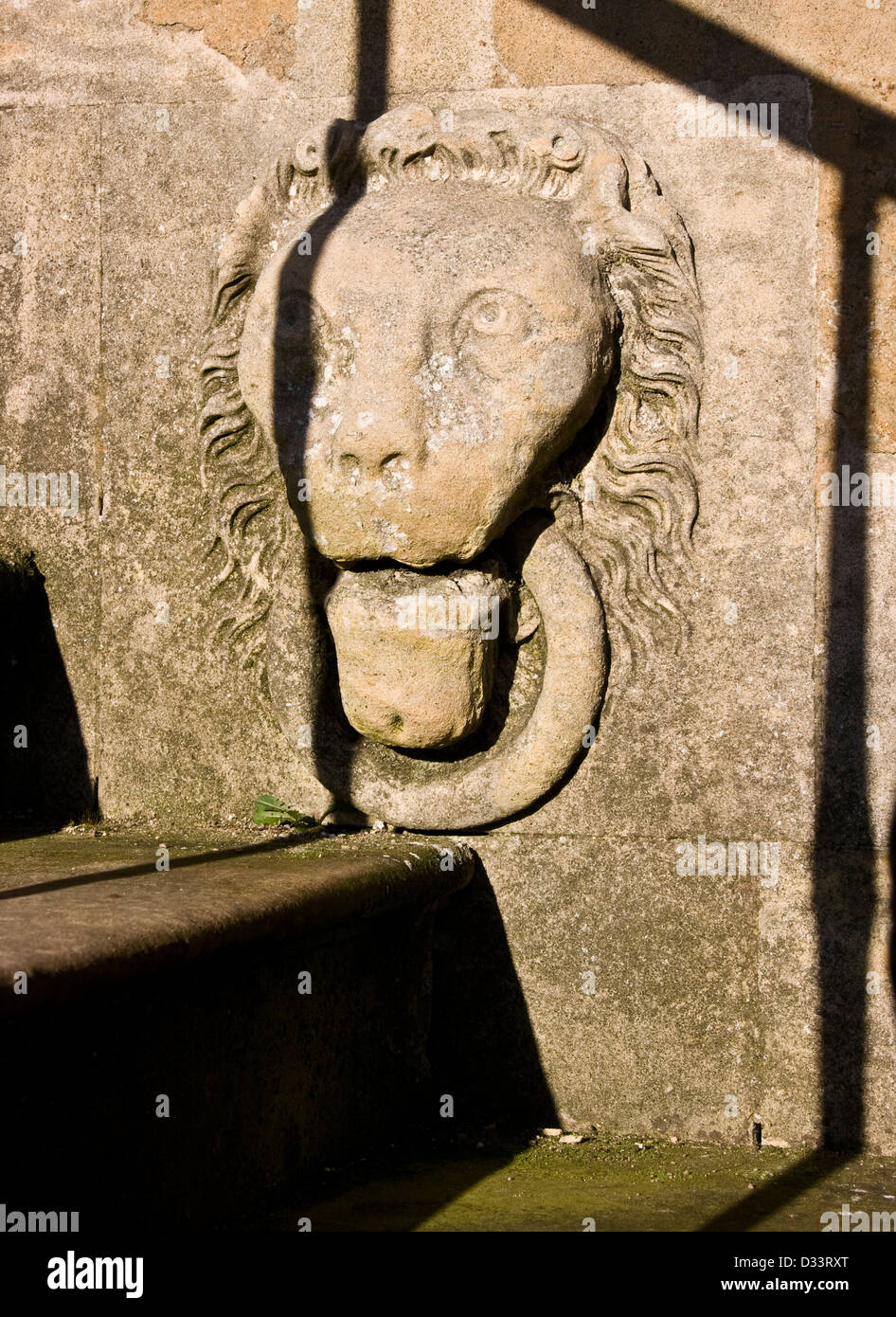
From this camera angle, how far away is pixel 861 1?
3180 millimetres

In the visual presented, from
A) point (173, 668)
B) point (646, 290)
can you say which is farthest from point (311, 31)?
point (173, 668)

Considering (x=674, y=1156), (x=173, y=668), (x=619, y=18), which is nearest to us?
(x=674, y=1156)

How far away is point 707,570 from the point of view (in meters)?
3.21

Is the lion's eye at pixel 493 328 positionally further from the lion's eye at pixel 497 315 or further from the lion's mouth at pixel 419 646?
the lion's mouth at pixel 419 646

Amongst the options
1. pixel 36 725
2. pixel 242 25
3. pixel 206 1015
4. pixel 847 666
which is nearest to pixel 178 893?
pixel 206 1015

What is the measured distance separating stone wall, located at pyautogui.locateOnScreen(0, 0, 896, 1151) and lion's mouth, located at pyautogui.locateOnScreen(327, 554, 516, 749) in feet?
0.99

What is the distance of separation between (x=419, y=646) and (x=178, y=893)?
971mm

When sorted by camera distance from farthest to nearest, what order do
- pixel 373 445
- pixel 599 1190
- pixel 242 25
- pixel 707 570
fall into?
pixel 242 25 → pixel 707 570 → pixel 373 445 → pixel 599 1190

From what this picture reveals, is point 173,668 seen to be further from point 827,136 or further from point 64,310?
point 827,136

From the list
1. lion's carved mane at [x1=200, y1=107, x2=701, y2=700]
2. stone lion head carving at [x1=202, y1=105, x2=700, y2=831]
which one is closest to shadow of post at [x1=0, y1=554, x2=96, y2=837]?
stone lion head carving at [x1=202, y1=105, x2=700, y2=831]

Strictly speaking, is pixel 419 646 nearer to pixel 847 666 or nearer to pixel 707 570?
pixel 707 570

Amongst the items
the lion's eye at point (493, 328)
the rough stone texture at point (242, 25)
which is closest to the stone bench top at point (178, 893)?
the lion's eye at point (493, 328)

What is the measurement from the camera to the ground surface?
260 cm
